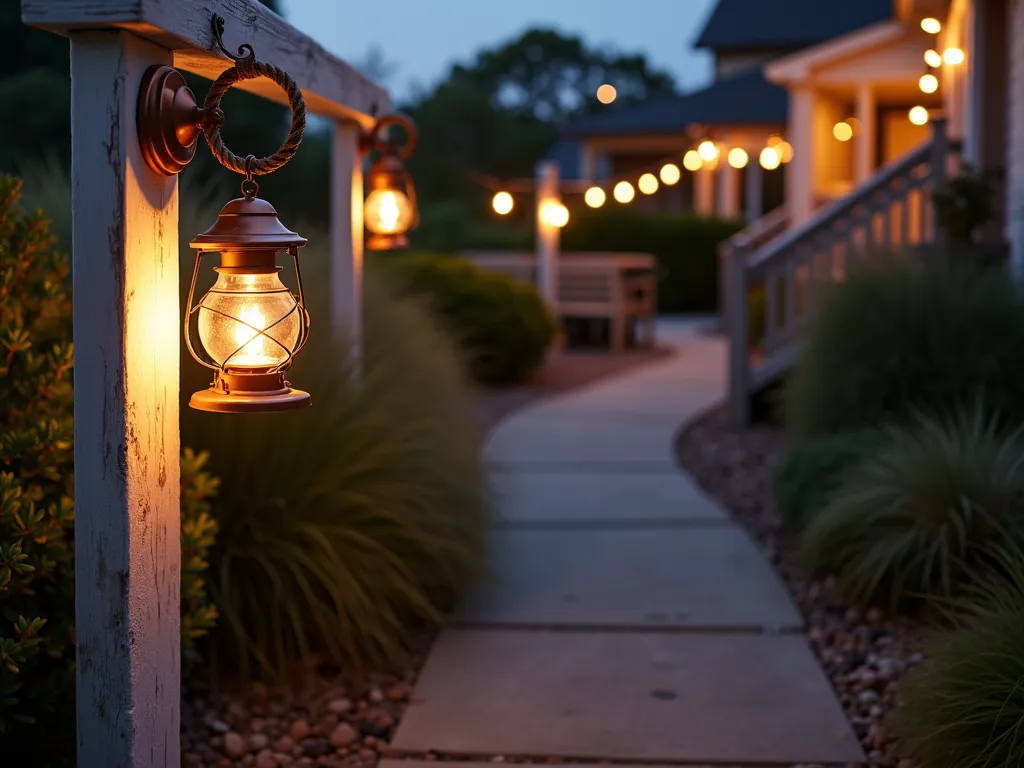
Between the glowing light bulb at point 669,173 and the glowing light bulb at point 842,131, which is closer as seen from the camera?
the glowing light bulb at point 669,173

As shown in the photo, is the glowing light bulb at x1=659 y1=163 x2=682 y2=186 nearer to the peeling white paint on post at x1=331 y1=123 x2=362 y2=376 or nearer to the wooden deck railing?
the wooden deck railing

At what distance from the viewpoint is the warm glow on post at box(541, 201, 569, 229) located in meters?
11.7

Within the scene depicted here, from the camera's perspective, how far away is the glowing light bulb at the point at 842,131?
15508mm

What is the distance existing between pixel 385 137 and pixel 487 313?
6090 mm

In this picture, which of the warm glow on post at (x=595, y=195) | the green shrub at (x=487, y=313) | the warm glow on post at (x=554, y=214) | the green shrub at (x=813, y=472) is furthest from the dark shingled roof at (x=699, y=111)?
the green shrub at (x=813, y=472)

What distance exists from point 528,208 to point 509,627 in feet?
86.3

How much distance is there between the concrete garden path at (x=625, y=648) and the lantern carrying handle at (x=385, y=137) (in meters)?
1.81

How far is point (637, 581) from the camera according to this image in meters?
5.30

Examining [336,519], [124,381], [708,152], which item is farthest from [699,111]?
[124,381]

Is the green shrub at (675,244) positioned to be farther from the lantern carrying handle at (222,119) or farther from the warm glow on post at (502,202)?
the lantern carrying handle at (222,119)

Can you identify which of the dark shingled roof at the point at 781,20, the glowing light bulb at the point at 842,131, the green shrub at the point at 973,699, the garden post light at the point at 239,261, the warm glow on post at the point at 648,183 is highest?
the dark shingled roof at the point at 781,20

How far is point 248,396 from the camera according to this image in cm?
254

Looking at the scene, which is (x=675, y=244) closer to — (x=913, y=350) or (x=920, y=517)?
(x=913, y=350)

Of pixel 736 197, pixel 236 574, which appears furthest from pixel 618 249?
pixel 236 574
